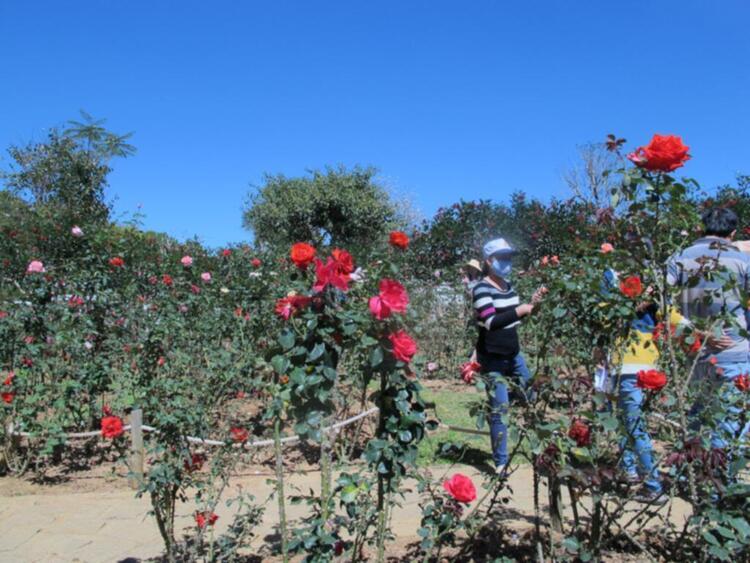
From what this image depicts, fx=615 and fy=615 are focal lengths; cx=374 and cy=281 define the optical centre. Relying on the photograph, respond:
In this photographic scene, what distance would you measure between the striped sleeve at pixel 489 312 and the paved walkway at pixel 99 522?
976 mm

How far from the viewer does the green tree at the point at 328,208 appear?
23453mm

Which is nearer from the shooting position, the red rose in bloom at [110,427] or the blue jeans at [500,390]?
the red rose in bloom at [110,427]

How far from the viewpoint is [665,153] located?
1.71 metres

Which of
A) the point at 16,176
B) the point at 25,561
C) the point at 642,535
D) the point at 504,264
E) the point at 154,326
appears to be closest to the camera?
the point at 642,535

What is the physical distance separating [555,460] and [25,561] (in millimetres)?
2381

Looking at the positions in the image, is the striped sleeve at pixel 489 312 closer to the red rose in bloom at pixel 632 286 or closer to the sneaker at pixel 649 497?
the sneaker at pixel 649 497

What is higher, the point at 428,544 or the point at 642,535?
the point at 428,544

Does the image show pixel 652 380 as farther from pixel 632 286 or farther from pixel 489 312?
pixel 489 312

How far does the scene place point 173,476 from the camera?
86.1 inches

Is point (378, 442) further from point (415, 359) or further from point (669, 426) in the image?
point (669, 426)

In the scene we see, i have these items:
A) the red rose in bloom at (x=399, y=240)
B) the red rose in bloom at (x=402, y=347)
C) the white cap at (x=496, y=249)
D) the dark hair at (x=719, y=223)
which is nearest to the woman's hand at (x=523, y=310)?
the white cap at (x=496, y=249)

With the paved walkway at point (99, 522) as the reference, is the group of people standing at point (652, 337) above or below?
above

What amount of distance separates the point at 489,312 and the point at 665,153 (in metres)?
1.99

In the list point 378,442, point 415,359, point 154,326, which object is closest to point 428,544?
point 378,442
